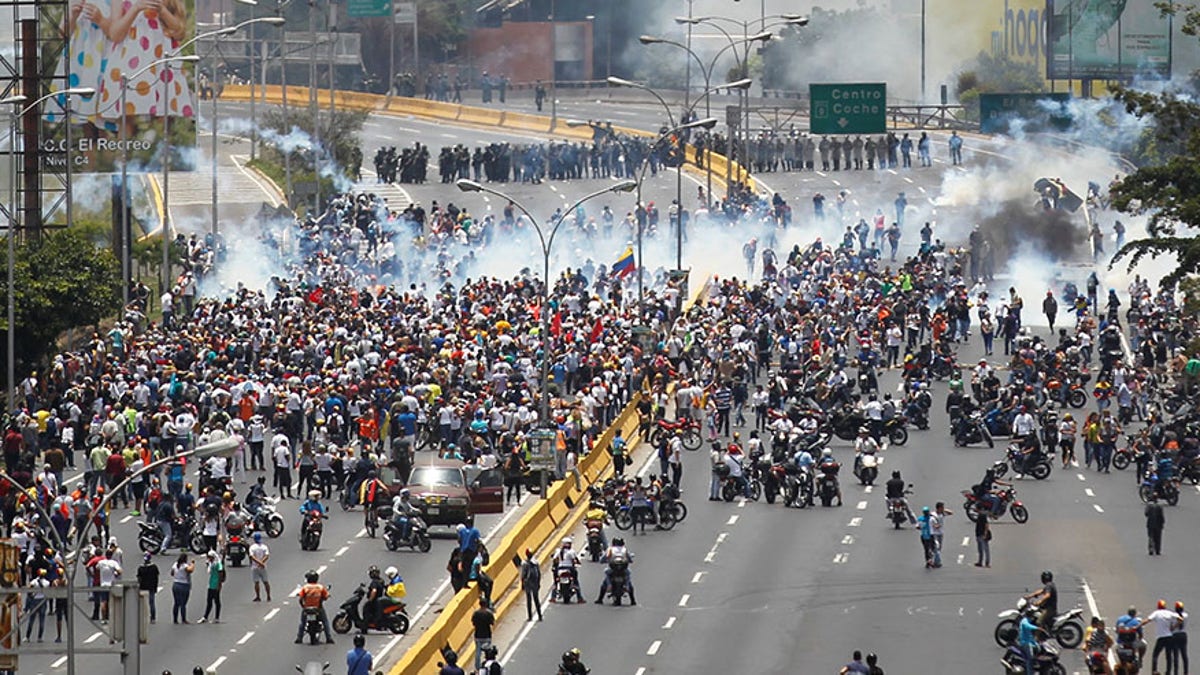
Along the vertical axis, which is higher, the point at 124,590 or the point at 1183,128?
the point at 1183,128

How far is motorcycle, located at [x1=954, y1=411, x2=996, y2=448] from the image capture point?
56469mm

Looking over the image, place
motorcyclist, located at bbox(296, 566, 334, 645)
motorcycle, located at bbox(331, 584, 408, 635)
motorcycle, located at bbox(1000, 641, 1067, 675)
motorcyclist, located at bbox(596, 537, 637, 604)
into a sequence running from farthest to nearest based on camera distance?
motorcyclist, located at bbox(596, 537, 637, 604), motorcycle, located at bbox(331, 584, 408, 635), motorcyclist, located at bbox(296, 566, 334, 645), motorcycle, located at bbox(1000, 641, 1067, 675)

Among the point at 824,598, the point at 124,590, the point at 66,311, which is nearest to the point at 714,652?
the point at 824,598

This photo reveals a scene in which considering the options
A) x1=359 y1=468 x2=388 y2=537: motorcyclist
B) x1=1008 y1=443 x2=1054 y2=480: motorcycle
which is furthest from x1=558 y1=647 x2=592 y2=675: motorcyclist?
x1=1008 y1=443 x2=1054 y2=480: motorcycle

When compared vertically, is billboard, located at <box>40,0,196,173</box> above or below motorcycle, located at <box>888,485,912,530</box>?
above

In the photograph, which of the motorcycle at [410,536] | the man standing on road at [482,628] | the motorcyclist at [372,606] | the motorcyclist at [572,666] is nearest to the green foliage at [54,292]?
the motorcycle at [410,536]

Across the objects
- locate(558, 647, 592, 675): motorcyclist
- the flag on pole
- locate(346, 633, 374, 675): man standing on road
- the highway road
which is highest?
the flag on pole

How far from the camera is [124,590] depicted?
29.7 meters

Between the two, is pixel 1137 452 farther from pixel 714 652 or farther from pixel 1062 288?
pixel 1062 288

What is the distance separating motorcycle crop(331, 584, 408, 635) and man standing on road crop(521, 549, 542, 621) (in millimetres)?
2785

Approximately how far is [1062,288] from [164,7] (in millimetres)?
28318

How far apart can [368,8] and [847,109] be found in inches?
1842

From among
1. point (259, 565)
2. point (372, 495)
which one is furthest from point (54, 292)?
point (259, 565)

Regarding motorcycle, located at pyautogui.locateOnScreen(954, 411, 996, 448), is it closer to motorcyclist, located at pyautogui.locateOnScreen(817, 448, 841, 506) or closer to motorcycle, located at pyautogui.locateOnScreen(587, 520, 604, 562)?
motorcyclist, located at pyautogui.locateOnScreen(817, 448, 841, 506)
